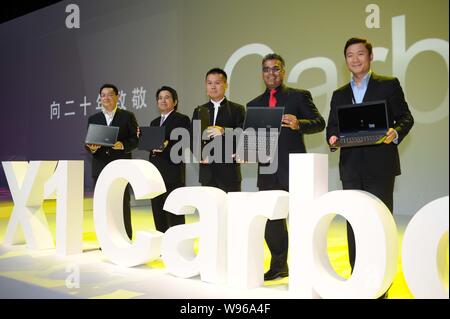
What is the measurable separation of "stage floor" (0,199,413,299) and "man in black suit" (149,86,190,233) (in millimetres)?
361

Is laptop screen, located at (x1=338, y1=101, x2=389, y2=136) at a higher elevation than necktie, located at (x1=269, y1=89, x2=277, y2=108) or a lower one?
lower

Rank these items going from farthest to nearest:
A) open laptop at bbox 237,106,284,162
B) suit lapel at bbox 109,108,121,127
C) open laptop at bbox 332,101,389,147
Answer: suit lapel at bbox 109,108,121,127
open laptop at bbox 237,106,284,162
open laptop at bbox 332,101,389,147

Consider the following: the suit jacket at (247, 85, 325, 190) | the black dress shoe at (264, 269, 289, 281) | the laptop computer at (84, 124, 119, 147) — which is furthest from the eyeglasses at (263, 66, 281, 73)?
the laptop computer at (84, 124, 119, 147)

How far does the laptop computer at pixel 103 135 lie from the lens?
3.77 metres

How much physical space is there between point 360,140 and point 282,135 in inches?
23.7

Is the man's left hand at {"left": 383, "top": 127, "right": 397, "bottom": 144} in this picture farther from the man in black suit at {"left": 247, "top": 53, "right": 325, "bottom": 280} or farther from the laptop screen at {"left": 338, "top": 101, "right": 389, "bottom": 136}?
the man in black suit at {"left": 247, "top": 53, "right": 325, "bottom": 280}

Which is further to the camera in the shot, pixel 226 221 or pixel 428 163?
pixel 428 163

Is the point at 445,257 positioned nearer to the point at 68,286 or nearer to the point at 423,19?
the point at 68,286

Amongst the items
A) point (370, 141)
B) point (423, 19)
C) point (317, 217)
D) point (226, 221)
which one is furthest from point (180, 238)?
point (423, 19)

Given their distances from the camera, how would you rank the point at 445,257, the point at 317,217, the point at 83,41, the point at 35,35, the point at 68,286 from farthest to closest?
the point at 35,35 < the point at 83,41 < the point at 68,286 < the point at 317,217 < the point at 445,257

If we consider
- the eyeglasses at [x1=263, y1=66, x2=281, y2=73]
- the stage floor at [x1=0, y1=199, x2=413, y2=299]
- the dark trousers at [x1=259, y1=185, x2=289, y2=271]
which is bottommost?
the stage floor at [x1=0, y1=199, x2=413, y2=299]

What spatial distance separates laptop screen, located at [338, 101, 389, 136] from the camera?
8.24ft

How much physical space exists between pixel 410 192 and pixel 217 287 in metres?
3.71

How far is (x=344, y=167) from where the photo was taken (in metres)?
2.77
